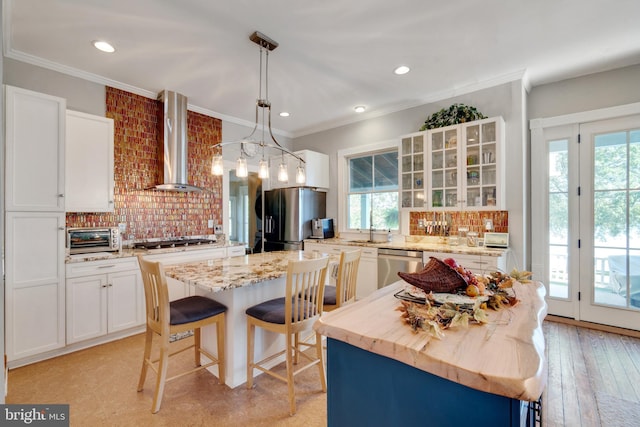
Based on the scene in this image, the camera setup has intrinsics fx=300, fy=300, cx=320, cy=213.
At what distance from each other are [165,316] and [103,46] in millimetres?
2530

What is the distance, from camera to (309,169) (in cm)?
483

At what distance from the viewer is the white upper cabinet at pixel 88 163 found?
2986 millimetres

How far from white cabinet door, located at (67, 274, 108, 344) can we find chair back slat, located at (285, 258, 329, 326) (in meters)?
2.10

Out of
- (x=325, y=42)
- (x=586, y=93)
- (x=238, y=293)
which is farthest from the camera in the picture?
(x=586, y=93)

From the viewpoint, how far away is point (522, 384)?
0.77 metres

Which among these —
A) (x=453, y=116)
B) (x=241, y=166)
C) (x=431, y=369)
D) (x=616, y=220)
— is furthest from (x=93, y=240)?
(x=616, y=220)

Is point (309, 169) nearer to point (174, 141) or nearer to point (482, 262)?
point (174, 141)

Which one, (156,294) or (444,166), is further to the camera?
(444,166)

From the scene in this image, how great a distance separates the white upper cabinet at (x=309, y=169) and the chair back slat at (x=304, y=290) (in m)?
2.79

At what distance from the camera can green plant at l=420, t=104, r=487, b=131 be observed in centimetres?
358

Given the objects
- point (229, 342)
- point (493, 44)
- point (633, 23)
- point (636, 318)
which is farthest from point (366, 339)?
point (636, 318)

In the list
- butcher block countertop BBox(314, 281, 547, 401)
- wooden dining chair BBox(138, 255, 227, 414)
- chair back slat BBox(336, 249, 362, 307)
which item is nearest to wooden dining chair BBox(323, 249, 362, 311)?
chair back slat BBox(336, 249, 362, 307)

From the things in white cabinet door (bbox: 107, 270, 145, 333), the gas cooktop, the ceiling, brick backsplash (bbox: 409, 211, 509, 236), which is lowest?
white cabinet door (bbox: 107, 270, 145, 333)

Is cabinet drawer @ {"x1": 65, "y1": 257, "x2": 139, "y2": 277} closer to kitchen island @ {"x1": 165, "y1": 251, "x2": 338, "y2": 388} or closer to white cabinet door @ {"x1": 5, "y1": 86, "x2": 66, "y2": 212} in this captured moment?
white cabinet door @ {"x1": 5, "y1": 86, "x2": 66, "y2": 212}
